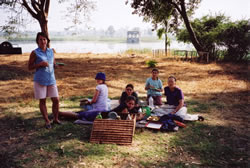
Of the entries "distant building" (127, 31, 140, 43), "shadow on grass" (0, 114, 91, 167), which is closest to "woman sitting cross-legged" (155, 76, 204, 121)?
"shadow on grass" (0, 114, 91, 167)

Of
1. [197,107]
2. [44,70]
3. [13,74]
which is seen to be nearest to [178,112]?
[197,107]

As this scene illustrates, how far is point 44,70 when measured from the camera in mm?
4602

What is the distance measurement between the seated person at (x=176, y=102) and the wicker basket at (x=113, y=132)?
1550mm

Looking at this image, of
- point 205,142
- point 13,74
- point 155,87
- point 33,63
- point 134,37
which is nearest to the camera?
point 205,142

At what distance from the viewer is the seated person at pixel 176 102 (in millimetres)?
5480

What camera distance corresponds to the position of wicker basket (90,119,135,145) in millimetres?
4266

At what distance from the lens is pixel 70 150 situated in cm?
392

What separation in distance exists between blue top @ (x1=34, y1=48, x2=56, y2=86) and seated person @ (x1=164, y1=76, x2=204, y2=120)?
294cm

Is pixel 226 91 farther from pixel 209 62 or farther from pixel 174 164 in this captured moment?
pixel 209 62

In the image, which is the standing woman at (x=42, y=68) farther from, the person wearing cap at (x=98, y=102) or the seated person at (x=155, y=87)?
the seated person at (x=155, y=87)

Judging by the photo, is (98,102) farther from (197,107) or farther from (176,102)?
(197,107)

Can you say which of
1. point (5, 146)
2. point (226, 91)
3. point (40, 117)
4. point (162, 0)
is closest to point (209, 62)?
point (162, 0)

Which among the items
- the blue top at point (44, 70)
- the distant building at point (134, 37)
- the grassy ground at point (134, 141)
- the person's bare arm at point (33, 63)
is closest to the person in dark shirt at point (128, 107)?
the grassy ground at point (134, 141)

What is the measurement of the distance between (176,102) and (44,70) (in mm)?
3444
